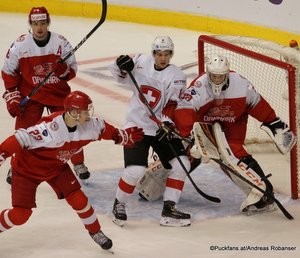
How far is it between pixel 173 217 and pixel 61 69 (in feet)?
3.35

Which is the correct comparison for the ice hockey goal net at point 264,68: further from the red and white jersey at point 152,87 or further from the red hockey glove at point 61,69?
the red hockey glove at point 61,69

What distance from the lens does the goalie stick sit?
14.7ft

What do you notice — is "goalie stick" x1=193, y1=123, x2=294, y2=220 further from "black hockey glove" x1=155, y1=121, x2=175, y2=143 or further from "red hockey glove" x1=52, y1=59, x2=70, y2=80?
"red hockey glove" x1=52, y1=59, x2=70, y2=80

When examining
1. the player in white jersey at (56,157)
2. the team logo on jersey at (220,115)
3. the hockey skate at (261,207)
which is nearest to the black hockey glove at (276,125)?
the team logo on jersey at (220,115)

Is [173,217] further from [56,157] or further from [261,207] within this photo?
[56,157]

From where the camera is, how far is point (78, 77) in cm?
741

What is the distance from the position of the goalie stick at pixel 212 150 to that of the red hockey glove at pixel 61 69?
78 centimetres

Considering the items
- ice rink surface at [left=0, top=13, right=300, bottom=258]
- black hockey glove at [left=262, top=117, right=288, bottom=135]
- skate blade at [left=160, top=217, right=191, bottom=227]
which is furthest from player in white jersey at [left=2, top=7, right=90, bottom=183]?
black hockey glove at [left=262, top=117, right=288, bottom=135]

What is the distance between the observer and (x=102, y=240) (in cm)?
404

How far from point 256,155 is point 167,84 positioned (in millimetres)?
1209

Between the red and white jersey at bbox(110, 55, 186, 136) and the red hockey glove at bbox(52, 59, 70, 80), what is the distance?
1.25 ft

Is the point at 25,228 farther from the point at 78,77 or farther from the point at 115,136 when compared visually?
the point at 78,77

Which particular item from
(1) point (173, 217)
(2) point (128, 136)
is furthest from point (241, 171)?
(2) point (128, 136)

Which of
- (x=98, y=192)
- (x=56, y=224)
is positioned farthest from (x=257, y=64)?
(x=56, y=224)
